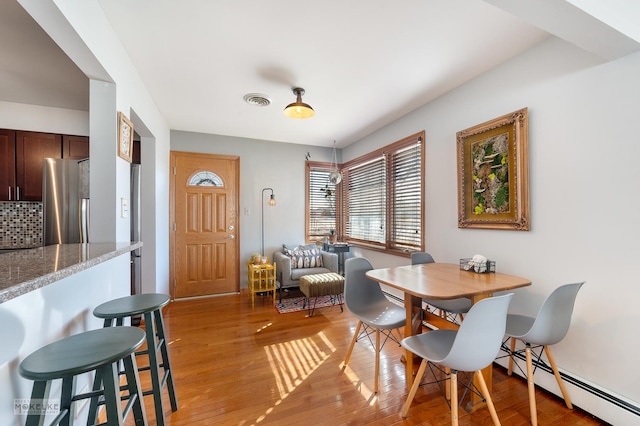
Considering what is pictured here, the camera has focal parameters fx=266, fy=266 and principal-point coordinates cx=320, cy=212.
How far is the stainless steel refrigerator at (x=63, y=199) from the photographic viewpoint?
2.45 meters

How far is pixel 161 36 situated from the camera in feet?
6.39

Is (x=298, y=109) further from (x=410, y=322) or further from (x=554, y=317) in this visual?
(x=554, y=317)

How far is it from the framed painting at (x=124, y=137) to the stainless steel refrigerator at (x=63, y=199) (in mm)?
733

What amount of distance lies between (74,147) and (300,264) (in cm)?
314

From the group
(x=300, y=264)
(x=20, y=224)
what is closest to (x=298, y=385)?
(x=300, y=264)

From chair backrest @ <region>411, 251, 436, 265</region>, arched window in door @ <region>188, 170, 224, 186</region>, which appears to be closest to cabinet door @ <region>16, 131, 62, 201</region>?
arched window in door @ <region>188, 170, 224, 186</region>

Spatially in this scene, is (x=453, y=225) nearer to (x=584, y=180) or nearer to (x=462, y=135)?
(x=462, y=135)

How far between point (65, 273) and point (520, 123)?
9.39ft

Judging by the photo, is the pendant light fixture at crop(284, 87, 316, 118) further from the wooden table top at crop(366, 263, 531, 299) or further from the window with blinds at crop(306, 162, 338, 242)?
the window with blinds at crop(306, 162, 338, 242)

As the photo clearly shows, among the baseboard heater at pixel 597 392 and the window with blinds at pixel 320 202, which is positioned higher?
the window with blinds at pixel 320 202

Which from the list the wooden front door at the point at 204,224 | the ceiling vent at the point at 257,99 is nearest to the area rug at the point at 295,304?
the wooden front door at the point at 204,224

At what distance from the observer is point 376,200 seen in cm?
406

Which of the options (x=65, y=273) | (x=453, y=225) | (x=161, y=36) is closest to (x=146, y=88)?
(x=161, y=36)

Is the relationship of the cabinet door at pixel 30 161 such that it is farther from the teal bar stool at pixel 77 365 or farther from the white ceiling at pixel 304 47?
the teal bar stool at pixel 77 365
